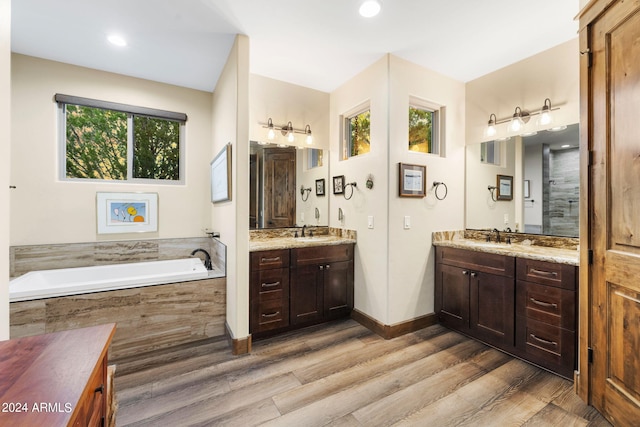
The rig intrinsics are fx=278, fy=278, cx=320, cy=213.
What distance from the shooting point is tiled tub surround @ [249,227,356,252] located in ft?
9.37

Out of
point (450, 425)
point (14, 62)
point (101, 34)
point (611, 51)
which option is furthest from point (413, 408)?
point (14, 62)

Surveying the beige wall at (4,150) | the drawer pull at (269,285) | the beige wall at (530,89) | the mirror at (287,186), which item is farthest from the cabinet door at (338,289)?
the beige wall at (4,150)

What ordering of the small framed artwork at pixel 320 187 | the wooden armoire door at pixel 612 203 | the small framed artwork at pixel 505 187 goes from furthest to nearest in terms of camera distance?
the small framed artwork at pixel 320 187, the small framed artwork at pixel 505 187, the wooden armoire door at pixel 612 203

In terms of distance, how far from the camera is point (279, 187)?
327 centimetres

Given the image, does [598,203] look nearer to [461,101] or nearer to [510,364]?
[510,364]

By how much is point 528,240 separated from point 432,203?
955mm

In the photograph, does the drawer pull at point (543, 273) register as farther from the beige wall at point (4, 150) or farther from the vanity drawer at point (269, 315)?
the beige wall at point (4, 150)

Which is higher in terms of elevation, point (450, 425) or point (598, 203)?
point (598, 203)

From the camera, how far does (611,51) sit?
1597mm

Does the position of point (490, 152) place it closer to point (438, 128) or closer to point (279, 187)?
point (438, 128)

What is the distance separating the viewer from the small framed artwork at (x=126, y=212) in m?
3.00

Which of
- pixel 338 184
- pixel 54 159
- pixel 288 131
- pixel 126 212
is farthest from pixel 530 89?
pixel 54 159

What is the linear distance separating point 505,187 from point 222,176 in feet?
9.67

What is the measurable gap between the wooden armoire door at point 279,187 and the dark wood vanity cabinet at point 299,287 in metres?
0.63
